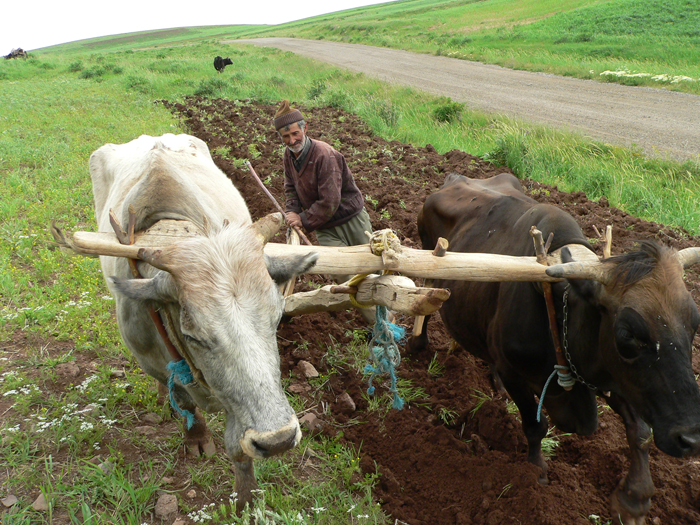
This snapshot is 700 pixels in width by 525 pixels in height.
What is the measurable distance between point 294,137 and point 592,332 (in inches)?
118

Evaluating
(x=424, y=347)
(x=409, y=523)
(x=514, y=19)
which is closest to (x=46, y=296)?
(x=424, y=347)

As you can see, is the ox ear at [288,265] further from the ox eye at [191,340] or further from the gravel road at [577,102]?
the gravel road at [577,102]

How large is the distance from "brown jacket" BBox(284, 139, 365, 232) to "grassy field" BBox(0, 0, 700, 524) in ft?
6.73

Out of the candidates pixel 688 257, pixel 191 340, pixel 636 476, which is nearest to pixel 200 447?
pixel 191 340

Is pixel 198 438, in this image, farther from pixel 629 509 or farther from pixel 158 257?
pixel 629 509

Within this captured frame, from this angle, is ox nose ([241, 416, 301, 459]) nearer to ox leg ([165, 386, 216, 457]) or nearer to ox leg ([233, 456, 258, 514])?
ox leg ([233, 456, 258, 514])

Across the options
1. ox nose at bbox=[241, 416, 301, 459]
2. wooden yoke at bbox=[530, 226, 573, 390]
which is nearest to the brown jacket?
wooden yoke at bbox=[530, 226, 573, 390]

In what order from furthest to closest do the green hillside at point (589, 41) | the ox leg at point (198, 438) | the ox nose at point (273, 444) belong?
1. the green hillside at point (589, 41)
2. the ox leg at point (198, 438)
3. the ox nose at point (273, 444)

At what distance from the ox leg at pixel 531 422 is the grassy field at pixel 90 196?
1.10m

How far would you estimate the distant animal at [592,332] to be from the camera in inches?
92.1

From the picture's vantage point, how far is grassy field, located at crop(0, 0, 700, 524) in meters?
3.34

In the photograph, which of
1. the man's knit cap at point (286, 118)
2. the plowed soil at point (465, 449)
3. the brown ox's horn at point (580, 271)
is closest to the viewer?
the brown ox's horn at point (580, 271)

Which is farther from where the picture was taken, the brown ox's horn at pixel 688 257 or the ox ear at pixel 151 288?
the brown ox's horn at pixel 688 257

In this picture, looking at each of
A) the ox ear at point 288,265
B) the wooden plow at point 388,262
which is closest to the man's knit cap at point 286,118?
the wooden plow at point 388,262
